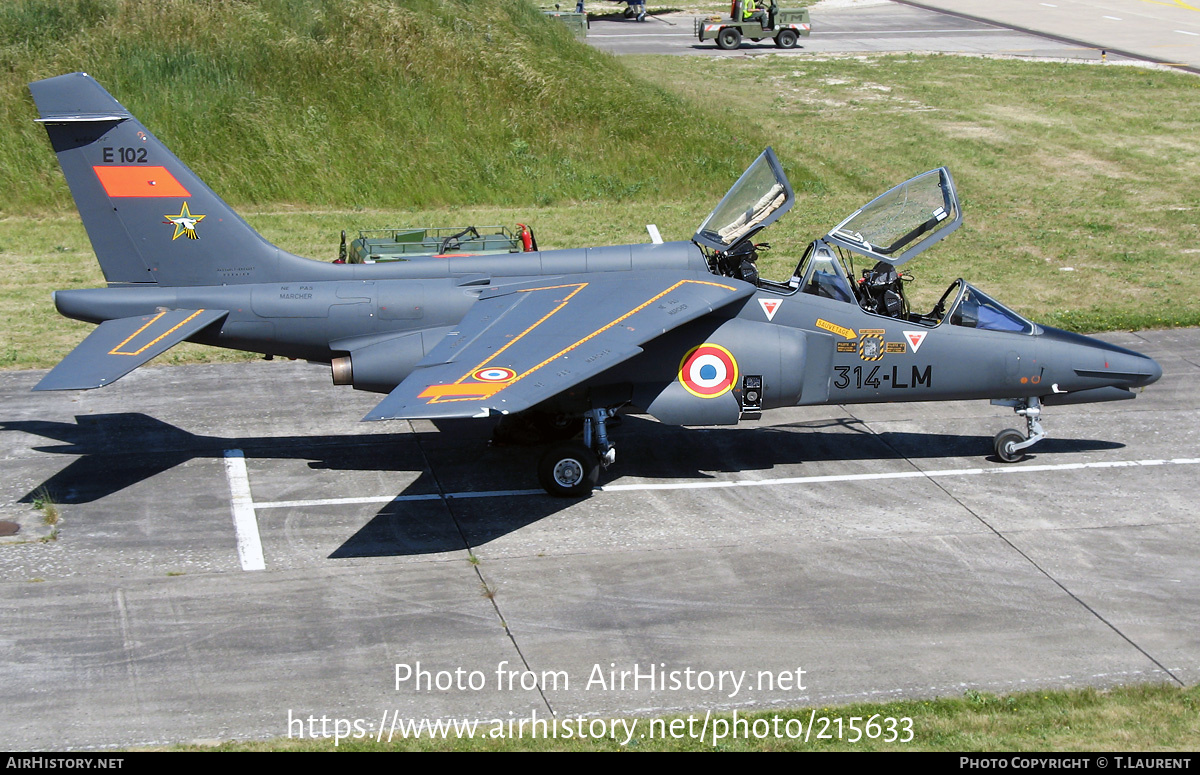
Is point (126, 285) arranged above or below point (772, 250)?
above

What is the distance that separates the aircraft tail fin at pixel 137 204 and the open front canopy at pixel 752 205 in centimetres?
571

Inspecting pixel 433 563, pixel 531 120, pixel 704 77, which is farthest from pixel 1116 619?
pixel 704 77

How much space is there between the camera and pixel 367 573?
38.4ft

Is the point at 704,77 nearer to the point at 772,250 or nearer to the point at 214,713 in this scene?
the point at 772,250

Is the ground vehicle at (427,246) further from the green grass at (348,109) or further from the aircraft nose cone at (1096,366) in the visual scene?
the aircraft nose cone at (1096,366)

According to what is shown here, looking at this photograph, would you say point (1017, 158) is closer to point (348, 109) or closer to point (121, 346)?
point (348, 109)

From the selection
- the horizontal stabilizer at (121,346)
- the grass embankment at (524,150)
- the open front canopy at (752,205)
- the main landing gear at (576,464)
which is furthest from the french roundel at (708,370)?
the grass embankment at (524,150)

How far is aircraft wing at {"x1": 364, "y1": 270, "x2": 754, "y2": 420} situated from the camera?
11188mm

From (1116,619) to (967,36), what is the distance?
4119 cm

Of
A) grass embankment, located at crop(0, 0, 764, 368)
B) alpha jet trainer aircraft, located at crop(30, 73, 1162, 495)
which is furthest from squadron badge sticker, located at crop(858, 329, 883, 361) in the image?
grass embankment, located at crop(0, 0, 764, 368)

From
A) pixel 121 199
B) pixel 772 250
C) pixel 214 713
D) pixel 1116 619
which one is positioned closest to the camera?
pixel 214 713

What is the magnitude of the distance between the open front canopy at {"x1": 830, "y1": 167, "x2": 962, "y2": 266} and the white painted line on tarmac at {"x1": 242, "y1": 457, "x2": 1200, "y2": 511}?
109 inches

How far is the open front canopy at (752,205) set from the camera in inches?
561

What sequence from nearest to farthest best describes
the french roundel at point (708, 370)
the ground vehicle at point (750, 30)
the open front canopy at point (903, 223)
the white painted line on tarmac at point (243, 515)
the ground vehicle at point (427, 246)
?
the white painted line on tarmac at point (243, 515), the french roundel at point (708, 370), the open front canopy at point (903, 223), the ground vehicle at point (427, 246), the ground vehicle at point (750, 30)
